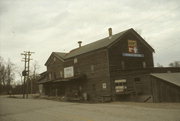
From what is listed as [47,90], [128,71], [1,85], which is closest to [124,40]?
[128,71]

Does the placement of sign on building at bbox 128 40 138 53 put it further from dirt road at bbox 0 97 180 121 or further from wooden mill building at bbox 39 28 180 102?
dirt road at bbox 0 97 180 121

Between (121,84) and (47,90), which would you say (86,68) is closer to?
(121,84)

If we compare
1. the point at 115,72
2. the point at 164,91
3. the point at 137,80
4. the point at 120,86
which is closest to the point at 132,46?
the point at 115,72

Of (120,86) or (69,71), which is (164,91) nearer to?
(120,86)

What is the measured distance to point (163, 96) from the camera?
78.1 feet

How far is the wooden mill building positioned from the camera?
28703mm

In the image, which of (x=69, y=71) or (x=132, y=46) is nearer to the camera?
(x=132, y=46)

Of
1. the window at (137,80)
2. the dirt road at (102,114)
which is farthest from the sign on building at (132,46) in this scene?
the dirt road at (102,114)

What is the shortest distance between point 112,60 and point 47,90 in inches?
841

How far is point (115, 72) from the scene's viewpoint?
108 ft

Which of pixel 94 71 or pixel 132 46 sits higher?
pixel 132 46

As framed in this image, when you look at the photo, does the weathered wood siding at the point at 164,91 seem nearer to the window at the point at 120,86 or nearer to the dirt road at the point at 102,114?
the dirt road at the point at 102,114

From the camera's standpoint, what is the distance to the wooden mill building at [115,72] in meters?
28.7

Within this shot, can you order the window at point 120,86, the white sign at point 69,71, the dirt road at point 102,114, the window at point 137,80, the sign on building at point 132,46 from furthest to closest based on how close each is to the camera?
1. the white sign at point 69,71
2. the sign on building at point 132,46
3. the window at point 120,86
4. the window at point 137,80
5. the dirt road at point 102,114
